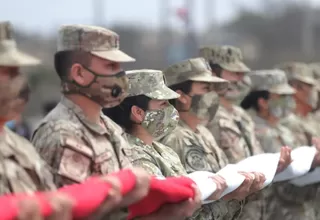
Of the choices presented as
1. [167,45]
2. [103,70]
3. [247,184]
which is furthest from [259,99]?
[167,45]

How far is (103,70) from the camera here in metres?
5.67

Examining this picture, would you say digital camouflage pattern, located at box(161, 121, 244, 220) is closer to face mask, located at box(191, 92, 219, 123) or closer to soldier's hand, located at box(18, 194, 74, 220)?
face mask, located at box(191, 92, 219, 123)

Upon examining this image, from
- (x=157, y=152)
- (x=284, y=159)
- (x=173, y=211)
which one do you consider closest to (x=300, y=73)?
(x=284, y=159)

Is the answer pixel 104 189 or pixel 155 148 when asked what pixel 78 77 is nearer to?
pixel 104 189

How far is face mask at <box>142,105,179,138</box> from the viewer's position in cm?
687

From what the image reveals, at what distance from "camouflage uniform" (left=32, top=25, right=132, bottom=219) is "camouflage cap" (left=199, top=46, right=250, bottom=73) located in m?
3.66

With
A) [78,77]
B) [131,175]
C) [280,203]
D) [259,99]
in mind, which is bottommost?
[280,203]

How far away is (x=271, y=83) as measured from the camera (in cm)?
1038

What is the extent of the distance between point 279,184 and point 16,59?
5.24 metres

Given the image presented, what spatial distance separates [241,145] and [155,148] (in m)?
2.12

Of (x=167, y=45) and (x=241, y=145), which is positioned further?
(x=167, y=45)

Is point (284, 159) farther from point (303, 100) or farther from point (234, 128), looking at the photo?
point (303, 100)

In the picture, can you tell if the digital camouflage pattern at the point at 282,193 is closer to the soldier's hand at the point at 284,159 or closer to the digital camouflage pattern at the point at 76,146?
the soldier's hand at the point at 284,159

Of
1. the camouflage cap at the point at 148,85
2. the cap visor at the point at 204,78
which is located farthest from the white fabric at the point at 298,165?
the camouflage cap at the point at 148,85
